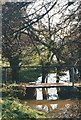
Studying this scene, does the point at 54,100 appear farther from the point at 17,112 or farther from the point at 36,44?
the point at 36,44

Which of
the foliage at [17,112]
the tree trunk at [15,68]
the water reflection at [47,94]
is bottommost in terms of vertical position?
the foliage at [17,112]

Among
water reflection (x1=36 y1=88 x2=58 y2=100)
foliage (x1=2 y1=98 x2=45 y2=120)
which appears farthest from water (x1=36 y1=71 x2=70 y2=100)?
foliage (x1=2 y1=98 x2=45 y2=120)

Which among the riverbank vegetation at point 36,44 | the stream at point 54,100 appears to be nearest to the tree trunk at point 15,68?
the riverbank vegetation at point 36,44

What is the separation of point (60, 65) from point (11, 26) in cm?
53

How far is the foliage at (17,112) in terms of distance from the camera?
10.3ft

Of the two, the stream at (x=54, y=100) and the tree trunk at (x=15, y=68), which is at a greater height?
the tree trunk at (x=15, y=68)

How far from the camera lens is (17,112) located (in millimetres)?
3160

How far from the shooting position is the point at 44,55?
10.4 ft

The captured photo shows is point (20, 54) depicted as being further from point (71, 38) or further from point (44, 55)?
point (71, 38)

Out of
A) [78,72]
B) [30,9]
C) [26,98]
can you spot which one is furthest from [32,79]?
[30,9]

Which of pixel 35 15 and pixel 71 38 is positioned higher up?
pixel 35 15

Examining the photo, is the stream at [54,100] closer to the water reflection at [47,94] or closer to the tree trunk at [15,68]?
the water reflection at [47,94]

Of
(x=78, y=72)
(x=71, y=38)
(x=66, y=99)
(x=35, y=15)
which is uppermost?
(x=35, y=15)

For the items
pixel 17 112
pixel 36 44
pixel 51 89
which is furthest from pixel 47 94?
pixel 36 44
